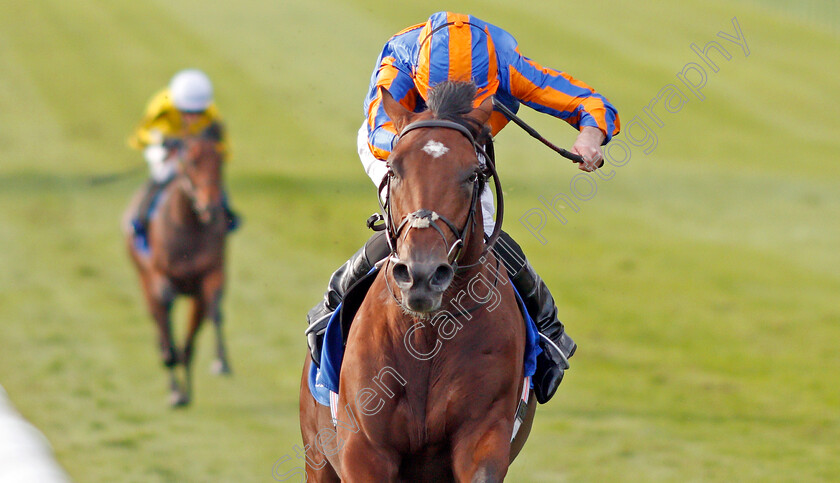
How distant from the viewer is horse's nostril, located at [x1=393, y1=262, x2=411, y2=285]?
110 inches

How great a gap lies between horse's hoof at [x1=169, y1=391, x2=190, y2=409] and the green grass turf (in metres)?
0.09

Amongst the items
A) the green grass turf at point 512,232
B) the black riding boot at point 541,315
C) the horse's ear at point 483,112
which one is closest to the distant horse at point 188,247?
the green grass turf at point 512,232

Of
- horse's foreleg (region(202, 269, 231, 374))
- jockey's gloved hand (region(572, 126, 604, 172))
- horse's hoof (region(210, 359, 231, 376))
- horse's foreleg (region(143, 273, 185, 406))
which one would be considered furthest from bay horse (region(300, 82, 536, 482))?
horse's hoof (region(210, 359, 231, 376))

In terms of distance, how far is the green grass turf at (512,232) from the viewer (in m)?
8.55

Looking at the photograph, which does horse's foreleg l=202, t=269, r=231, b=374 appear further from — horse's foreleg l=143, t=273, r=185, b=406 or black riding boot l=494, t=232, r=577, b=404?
black riding boot l=494, t=232, r=577, b=404

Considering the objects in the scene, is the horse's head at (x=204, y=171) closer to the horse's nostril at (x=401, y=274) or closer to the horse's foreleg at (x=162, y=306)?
the horse's foreleg at (x=162, y=306)

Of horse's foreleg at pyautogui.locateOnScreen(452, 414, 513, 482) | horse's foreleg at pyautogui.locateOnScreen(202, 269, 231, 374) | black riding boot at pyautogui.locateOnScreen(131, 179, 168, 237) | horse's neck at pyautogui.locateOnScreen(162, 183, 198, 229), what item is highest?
horse's foreleg at pyautogui.locateOnScreen(452, 414, 513, 482)

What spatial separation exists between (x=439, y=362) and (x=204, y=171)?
5.65 m

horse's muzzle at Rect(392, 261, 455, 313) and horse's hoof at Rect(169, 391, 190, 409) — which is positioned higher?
horse's muzzle at Rect(392, 261, 455, 313)

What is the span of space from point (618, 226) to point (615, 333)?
347cm

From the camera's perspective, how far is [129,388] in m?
10.3

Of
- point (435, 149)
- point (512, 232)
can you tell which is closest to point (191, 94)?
point (512, 232)

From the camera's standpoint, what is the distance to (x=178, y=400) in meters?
9.56

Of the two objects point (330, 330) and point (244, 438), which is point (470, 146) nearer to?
point (330, 330)
